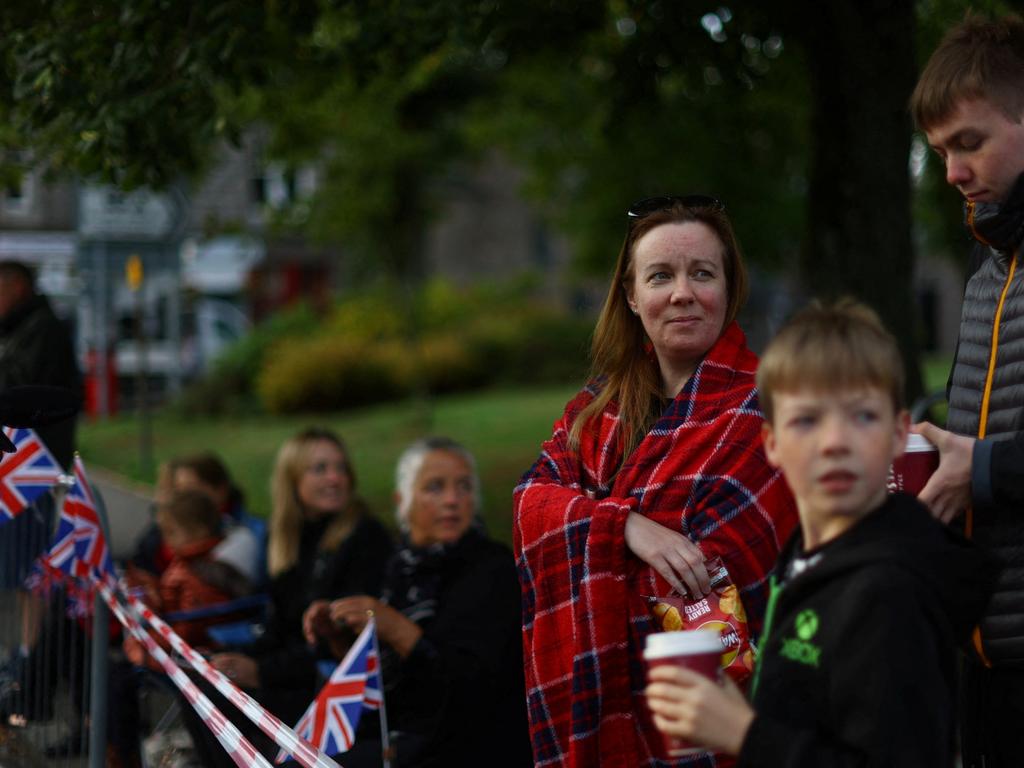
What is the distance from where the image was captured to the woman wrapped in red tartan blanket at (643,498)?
9.57 ft

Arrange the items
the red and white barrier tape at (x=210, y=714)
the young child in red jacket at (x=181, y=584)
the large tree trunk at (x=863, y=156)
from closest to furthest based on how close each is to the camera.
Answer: the red and white barrier tape at (x=210, y=714)
the young child in red jacket at (x=181, y=584)
the large tree trunk at (x=863, y=156)

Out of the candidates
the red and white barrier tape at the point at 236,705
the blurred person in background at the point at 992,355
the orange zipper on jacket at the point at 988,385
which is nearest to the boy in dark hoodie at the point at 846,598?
the blurred person in background at the point at 992,355

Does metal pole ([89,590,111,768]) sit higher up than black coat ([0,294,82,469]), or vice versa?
black coat ([0,294,82,469])

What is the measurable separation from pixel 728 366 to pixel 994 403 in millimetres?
596

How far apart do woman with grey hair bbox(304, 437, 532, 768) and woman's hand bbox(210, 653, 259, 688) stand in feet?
1.96

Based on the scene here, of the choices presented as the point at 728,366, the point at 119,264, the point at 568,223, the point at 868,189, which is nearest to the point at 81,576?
the point at 728,366

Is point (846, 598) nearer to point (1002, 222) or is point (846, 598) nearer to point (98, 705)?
point (1002, 222)

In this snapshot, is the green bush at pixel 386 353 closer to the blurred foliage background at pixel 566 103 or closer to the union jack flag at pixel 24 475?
the blurred foliage background at pixel 566 103

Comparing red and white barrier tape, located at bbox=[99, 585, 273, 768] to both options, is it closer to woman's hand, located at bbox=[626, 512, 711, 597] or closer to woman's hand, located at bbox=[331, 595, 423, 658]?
woman's hand, located at bbox=[331, 595, 423, 658]

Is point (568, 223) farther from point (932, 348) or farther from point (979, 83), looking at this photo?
point (932, 348)

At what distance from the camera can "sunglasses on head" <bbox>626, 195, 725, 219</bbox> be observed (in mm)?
3201

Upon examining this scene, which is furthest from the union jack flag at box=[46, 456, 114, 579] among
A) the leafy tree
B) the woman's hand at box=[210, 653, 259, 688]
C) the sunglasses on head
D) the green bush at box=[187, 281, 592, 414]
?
the green bush at box=[187, 281, 592, 414]

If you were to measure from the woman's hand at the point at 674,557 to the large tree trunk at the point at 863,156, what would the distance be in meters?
5.21

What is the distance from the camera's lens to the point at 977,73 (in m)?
2.59
